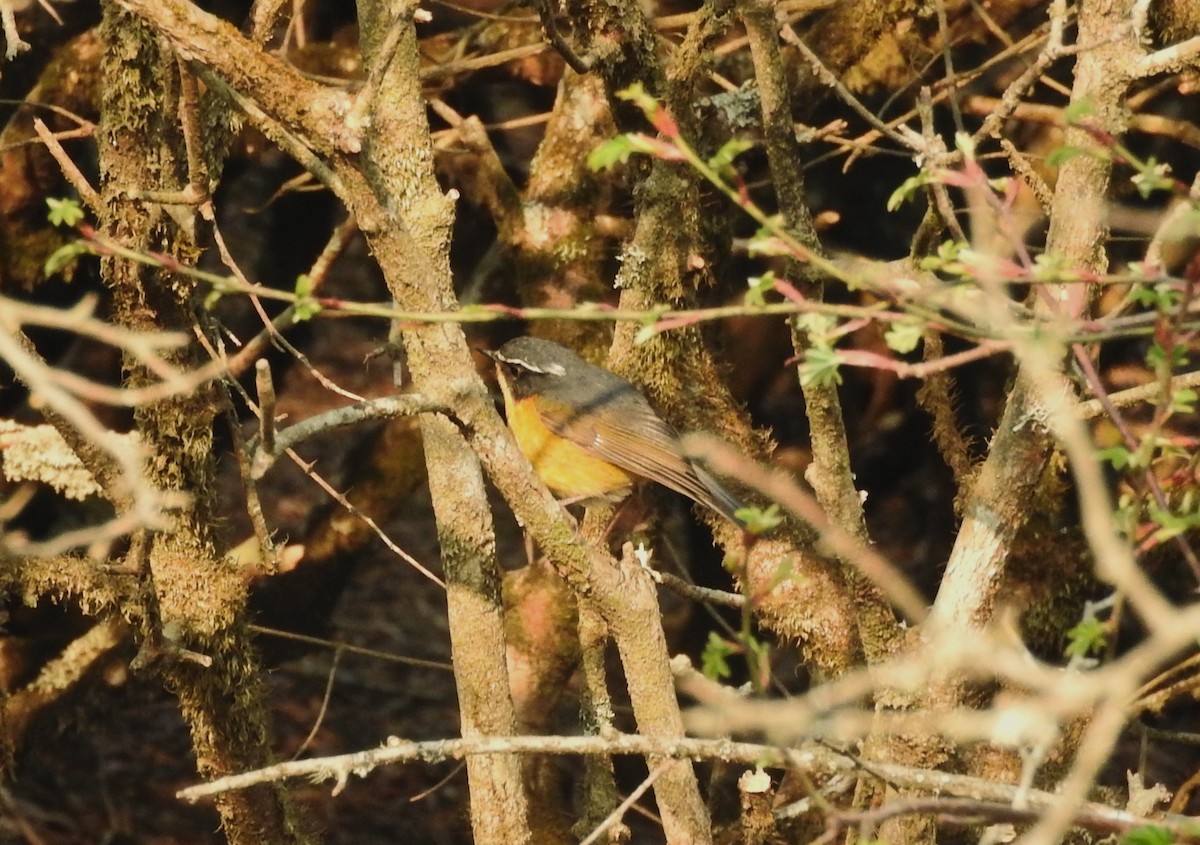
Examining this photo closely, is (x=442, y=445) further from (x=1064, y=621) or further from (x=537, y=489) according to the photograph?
(x=1064, y=621)

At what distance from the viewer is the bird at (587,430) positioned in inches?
207

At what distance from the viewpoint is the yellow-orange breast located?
18.5 ft

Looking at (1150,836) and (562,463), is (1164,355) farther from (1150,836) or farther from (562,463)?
(562,463)

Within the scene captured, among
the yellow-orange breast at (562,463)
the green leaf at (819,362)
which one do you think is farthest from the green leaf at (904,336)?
the yellow-orange breast at (562,463)

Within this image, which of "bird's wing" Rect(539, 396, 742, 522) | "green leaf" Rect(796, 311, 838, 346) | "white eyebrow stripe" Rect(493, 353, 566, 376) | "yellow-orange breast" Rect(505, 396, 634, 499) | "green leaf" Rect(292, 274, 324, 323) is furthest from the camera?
"yellow-orange breast" Rect(505, 396, 634, 499)

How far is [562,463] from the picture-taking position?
5781 millimetres

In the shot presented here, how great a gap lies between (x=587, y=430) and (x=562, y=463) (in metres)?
0.31

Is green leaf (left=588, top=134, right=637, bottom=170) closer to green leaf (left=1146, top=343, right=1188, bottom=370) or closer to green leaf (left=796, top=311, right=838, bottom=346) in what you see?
green leaf (left=796, top=311, right=838, bottom=346)

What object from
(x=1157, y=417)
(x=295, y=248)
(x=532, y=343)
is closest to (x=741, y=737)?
(x=532, y=343)

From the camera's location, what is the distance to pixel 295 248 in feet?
23.3

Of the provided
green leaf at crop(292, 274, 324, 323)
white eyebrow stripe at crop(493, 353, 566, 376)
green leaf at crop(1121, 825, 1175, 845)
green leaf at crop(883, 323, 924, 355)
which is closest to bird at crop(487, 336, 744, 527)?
white eyebrow stripe at crop(493, 353, 566, 376)

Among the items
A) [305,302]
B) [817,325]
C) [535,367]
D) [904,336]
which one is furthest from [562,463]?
[904,336]

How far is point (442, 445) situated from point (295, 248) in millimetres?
3277

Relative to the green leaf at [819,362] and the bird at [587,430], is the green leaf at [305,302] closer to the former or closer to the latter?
the green leaf at [819,362]
